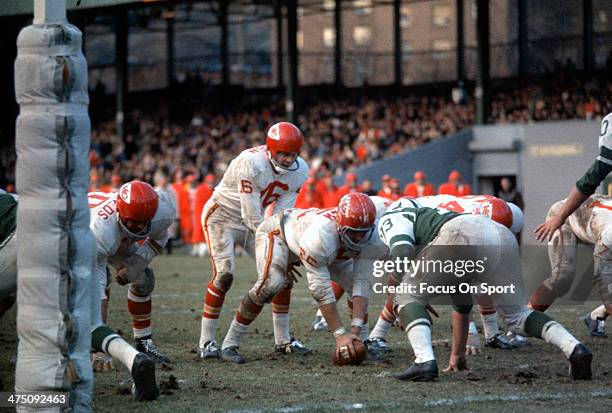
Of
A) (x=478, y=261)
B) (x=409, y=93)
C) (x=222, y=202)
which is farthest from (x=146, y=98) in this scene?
(x=478, y=261)

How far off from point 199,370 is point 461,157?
19233mm

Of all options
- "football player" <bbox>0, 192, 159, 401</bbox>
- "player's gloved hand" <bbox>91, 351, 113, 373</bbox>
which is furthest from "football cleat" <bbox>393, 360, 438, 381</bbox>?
"player's gloved hand" <bbox>91, 351, 113, 373</bbox>

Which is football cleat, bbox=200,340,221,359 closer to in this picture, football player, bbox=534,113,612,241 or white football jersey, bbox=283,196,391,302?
white football jersey, bbox=283,196,391,302

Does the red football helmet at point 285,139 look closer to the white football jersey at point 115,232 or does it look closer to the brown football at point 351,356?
the white football jersey at point 115,232

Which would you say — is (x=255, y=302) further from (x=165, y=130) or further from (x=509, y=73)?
(x=165, y=130)

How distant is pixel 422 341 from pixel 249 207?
2533 millimetres

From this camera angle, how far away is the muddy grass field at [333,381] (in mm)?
6305

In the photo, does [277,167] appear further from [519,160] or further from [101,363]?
[519,160]

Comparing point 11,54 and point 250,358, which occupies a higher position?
point 11,54

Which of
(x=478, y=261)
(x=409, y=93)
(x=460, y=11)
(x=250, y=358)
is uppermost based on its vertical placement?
(x=460, y=11)

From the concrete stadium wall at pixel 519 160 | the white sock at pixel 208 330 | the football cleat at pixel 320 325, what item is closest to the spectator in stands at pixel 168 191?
the concrete stadium wall at pixel 519 160

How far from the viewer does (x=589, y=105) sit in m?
25.1

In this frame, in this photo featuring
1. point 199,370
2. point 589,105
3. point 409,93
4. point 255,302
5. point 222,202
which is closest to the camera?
point 199,370

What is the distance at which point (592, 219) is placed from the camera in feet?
30.1
